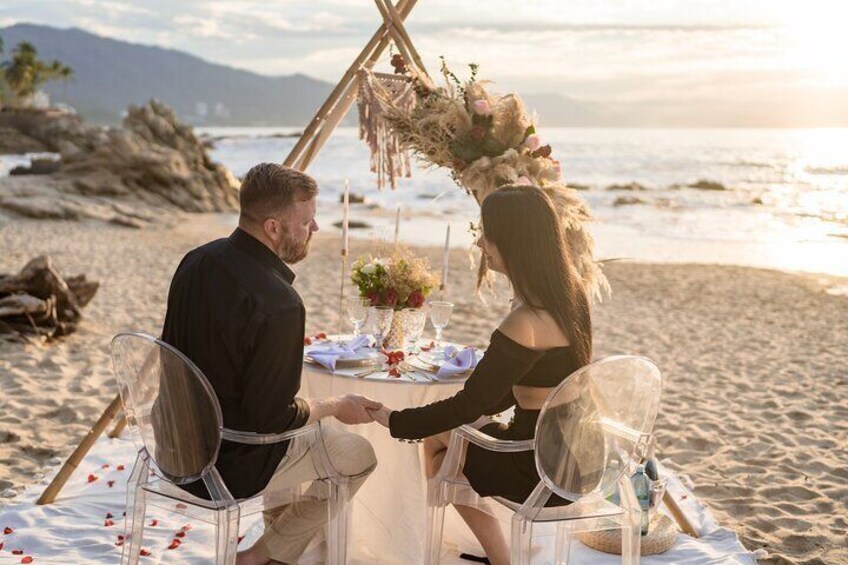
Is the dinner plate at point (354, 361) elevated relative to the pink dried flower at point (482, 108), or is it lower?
lower

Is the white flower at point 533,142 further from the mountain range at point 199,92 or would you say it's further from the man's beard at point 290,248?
the mountain range at point 199,92

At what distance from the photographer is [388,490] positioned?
12.2 feet

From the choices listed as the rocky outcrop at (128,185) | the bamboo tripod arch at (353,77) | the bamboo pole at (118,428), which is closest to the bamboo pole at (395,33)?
the bamboo tripod arch at (353,77)

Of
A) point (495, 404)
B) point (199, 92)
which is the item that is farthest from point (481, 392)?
point (199, 92)

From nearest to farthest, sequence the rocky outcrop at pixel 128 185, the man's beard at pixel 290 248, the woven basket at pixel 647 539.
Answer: the man's beard at pixel 290 248
the woven basket at pixel 647 539
the rocky outcrop at pixel 128 185

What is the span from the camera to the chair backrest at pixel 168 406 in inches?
108

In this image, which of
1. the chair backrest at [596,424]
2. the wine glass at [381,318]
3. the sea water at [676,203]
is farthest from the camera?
the sea water at [676,203]

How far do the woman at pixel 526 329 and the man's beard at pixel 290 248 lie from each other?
25.7 inches

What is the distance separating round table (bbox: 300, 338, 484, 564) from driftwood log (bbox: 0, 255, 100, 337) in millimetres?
4438

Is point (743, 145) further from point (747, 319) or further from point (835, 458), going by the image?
point (835, 458)

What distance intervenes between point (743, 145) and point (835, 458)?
6120 cm

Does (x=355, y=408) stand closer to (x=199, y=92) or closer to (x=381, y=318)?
(x=381, y=318)

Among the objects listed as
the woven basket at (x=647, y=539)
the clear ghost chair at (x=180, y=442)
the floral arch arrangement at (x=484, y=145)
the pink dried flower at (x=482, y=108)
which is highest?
the pink dried flower at (x=482, y=108)

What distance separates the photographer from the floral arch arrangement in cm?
386
